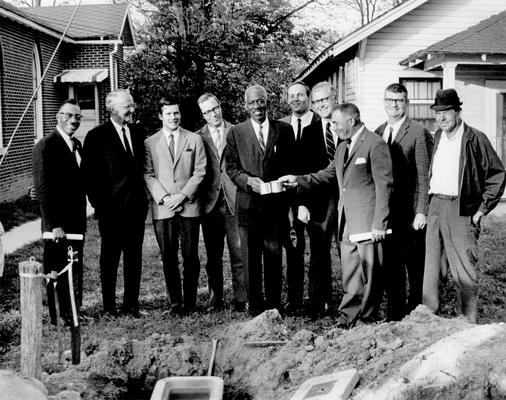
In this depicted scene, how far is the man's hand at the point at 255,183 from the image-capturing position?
688 cm

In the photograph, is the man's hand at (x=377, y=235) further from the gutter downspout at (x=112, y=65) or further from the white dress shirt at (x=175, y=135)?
the gutter downspout at (x=112, y=65)

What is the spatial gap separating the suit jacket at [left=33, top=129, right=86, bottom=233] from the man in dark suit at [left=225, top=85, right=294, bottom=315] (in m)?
1.54

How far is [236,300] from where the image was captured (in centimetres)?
757

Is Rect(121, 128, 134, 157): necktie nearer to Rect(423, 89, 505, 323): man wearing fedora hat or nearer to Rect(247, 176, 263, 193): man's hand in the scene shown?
Rect(247, 176, 263, 193): man's hand

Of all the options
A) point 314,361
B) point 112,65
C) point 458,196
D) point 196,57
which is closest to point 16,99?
point 112,65

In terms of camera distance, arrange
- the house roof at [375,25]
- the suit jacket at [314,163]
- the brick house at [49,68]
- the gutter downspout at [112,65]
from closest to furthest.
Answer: the suit jacket at [314,163]
the house roof at [375,25]
the brick house at [49,68]
the gutter downspout at [112,65]

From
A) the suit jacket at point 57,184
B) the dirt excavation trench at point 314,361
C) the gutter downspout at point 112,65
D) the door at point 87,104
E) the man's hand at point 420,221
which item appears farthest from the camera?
the door at point 87,104

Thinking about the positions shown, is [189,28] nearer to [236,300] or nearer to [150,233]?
[150,233]

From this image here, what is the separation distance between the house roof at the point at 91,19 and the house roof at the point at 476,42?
12.7 m

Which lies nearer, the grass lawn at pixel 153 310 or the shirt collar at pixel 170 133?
the grass lawn at pixel 153 310

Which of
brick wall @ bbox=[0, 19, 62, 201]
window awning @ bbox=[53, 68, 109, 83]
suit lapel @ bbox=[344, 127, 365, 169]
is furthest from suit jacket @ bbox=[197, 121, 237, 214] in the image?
window awning @ bbox=[53, 68, 109, 83]

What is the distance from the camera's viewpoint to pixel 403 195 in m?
6.65

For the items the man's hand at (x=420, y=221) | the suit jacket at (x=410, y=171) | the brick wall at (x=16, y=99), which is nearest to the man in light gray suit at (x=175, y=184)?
the suit jacket at (x=410, y=171)

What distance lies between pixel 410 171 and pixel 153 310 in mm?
3115
